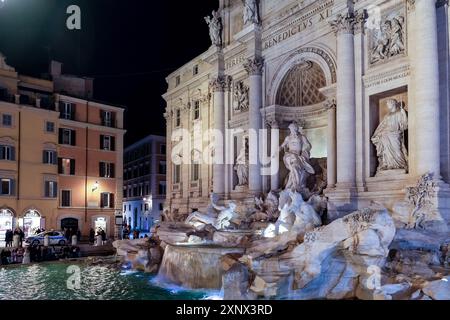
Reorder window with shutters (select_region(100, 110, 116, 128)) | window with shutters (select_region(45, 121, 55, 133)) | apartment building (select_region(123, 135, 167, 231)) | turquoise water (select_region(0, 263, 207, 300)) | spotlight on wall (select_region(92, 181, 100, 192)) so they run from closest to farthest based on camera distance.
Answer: turquoise water (select_region(0, 263, 207, 300)) < window with shutters (select_region(45, 121, 55, 133)) < spotlight on wall (select_region(92, 181, 100, 192)) < window with shutters (select_region(100, 110, 116, 128)) < apartment building (select_region(123, 135, 167, 231))

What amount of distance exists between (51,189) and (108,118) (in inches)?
318

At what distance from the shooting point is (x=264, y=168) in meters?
22.6

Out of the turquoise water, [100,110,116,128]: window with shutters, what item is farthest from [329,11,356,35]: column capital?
[100,110,116,128]: window with shutters

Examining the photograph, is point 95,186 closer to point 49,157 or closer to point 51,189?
point 51,189

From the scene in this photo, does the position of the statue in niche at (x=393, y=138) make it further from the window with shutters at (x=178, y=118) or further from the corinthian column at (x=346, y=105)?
the window with shutters at (x=178, y=118)

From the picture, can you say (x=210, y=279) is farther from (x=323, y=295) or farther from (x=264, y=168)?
(x=264, y=168)

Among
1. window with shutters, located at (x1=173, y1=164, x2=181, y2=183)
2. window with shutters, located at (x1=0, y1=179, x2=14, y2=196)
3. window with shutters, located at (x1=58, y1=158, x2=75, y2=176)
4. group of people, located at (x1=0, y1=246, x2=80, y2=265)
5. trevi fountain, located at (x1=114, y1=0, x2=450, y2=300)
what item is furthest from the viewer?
window with shutters, located at (x1=58, y1=158, x2=75, y2=176)

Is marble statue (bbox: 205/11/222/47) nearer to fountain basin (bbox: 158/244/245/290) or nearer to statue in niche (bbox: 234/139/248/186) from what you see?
statue in niche (bbox: 234/139/248/186)

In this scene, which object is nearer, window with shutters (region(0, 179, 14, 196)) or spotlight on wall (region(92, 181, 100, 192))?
window with shutters (region(0, 179, 14, 196))

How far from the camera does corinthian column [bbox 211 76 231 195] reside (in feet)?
84.2

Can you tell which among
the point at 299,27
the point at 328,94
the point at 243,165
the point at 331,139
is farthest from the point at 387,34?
the point at 243,165

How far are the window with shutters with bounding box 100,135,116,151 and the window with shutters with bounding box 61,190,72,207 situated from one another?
486 centimetres

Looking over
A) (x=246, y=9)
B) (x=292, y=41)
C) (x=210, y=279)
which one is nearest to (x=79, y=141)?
(x=246, y=9)
